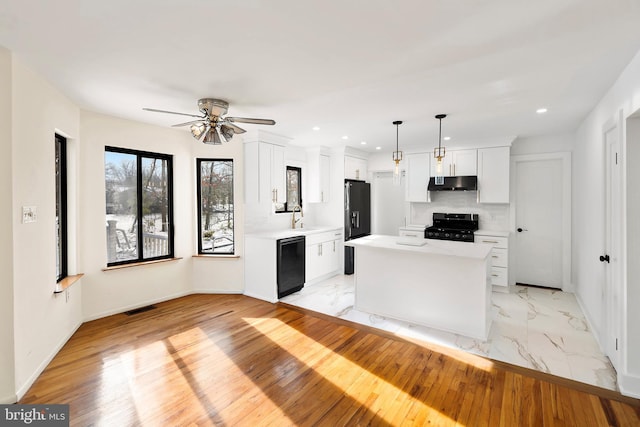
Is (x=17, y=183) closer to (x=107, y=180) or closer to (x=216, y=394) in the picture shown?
(x=107, y=180)

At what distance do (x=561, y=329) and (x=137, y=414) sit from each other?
4.18 meters

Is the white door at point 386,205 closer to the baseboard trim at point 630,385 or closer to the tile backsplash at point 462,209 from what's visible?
the tile backsplash at point 462,209

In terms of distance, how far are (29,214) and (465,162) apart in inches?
228

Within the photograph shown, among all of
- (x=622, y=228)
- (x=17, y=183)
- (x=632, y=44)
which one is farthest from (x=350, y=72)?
(x=17, y=183)

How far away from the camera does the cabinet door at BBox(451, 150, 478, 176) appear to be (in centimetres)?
541

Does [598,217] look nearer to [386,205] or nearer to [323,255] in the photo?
[323,255]

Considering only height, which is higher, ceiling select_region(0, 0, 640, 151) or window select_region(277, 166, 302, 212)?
A: ceiling select_region(0, 0, 640, 151)

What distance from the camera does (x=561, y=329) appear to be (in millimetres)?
3500

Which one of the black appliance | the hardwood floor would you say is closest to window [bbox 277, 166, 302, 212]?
the black appliance

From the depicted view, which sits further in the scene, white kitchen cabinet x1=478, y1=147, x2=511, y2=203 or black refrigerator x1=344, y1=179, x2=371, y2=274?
black refrigerator x1=344, y1=179, x2=371, y2=274

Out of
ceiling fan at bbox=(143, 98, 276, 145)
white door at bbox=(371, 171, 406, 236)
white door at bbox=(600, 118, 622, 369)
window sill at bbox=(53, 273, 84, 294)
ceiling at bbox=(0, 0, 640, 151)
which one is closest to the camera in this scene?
ceiling at bbox=(0, 0, 640, 151)
